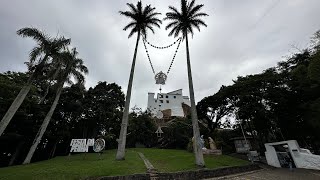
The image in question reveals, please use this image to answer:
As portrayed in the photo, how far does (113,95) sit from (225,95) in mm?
19566

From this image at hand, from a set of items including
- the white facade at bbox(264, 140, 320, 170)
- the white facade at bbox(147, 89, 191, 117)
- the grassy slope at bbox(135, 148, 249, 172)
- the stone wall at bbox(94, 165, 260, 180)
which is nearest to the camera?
the stone wall at bbox(94, 165, 260, 180)

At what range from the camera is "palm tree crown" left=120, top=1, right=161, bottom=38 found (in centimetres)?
2273

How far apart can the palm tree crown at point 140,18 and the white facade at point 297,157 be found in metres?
20.9

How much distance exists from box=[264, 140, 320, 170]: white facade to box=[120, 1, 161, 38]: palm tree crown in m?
20.9

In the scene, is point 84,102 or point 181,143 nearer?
point 84,102

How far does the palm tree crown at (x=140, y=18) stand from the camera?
74.6 feet

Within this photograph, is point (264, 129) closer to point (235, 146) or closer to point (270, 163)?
point (270, 163)

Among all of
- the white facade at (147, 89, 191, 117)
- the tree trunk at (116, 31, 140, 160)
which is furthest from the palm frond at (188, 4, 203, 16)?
the white facade at (147, 89, 191, 117)

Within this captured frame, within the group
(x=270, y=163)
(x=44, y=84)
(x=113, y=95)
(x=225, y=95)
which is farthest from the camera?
(x=113, y=95)

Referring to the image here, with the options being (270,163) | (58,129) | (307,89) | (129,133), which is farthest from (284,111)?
(58,129)

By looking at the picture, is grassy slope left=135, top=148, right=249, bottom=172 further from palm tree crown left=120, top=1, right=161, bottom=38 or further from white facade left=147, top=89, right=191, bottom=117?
white facade left=147, top=89, right=191, bottom=117

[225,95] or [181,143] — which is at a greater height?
[225,95]

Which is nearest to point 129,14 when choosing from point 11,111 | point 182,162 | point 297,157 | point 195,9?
point 195,9

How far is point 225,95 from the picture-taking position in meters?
31.6
